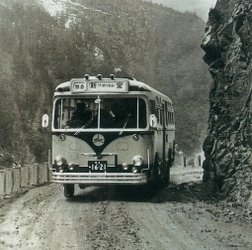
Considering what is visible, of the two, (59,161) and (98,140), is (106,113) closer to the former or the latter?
(98,140)

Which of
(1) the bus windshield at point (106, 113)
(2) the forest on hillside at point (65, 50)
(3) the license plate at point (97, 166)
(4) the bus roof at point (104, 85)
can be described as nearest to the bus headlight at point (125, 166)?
(3) the license plate at point (97, 166)

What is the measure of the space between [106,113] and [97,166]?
1130 millimetres

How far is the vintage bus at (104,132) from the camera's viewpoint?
10055 mm

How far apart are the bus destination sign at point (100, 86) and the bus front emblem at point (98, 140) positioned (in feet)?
3.20

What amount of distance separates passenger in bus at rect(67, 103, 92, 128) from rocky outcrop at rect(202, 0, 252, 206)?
10.2 ft

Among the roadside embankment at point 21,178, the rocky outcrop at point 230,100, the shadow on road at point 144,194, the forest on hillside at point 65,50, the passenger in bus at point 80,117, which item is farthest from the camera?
the forest on hillside at point 65,50

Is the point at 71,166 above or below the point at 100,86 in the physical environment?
below

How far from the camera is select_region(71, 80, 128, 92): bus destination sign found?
10.1m

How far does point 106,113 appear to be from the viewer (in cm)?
1009

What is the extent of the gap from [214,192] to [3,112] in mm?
6054

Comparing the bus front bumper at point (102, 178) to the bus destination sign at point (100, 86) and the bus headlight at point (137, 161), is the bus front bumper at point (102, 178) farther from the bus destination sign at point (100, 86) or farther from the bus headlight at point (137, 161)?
the bus destination sign at point (100, 86)

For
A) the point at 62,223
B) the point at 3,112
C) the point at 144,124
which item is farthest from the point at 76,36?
the point at 62,223

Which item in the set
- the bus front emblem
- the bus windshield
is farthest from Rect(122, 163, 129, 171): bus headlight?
the bus windshield

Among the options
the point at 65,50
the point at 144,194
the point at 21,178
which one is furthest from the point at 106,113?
the point at 65,50
